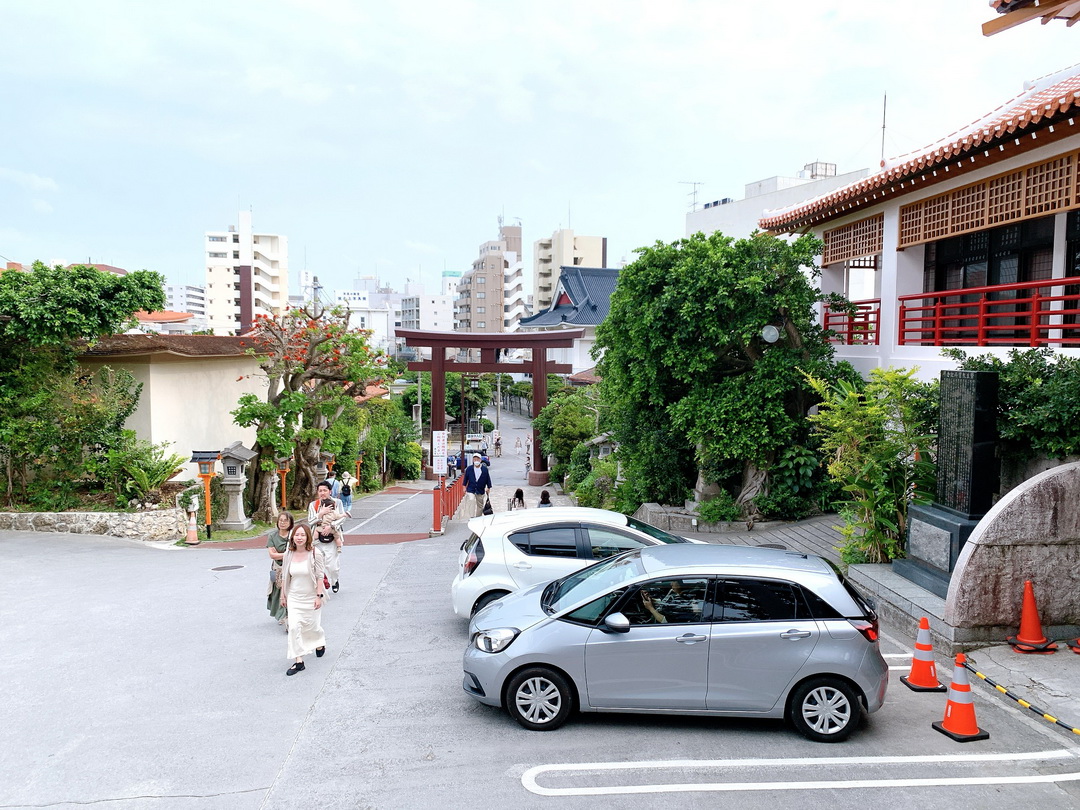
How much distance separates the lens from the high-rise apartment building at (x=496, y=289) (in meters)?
94.9

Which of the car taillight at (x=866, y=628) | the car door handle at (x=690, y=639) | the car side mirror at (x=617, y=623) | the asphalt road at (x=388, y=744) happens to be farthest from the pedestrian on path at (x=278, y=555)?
the car taillight at (x=866, y=628)

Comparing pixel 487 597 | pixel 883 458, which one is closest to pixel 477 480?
pixel 487 597

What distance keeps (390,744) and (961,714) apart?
14.8 feet

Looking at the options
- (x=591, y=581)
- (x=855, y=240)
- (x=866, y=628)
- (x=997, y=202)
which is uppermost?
(x=855, y=240)

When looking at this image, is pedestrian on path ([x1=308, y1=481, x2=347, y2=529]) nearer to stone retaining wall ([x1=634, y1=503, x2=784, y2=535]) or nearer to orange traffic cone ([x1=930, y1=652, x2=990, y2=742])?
stone retaining wall ([x1=634, y1=503, x2=784, y2=535])

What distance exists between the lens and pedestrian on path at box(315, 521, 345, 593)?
31.7 feet

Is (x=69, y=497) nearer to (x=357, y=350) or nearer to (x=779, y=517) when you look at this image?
(x=357, y=350)

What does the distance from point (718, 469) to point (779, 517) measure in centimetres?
155

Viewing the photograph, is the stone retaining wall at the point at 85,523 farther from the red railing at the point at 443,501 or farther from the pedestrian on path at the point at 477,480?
the pedestrian on path at the point at 477,480

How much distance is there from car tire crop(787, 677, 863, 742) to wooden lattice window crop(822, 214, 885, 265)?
1148cm

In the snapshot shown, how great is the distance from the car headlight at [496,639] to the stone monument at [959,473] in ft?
18.3

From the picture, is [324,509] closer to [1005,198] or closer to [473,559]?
[473,559]

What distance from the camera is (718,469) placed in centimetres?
1614

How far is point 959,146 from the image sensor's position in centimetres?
1150
